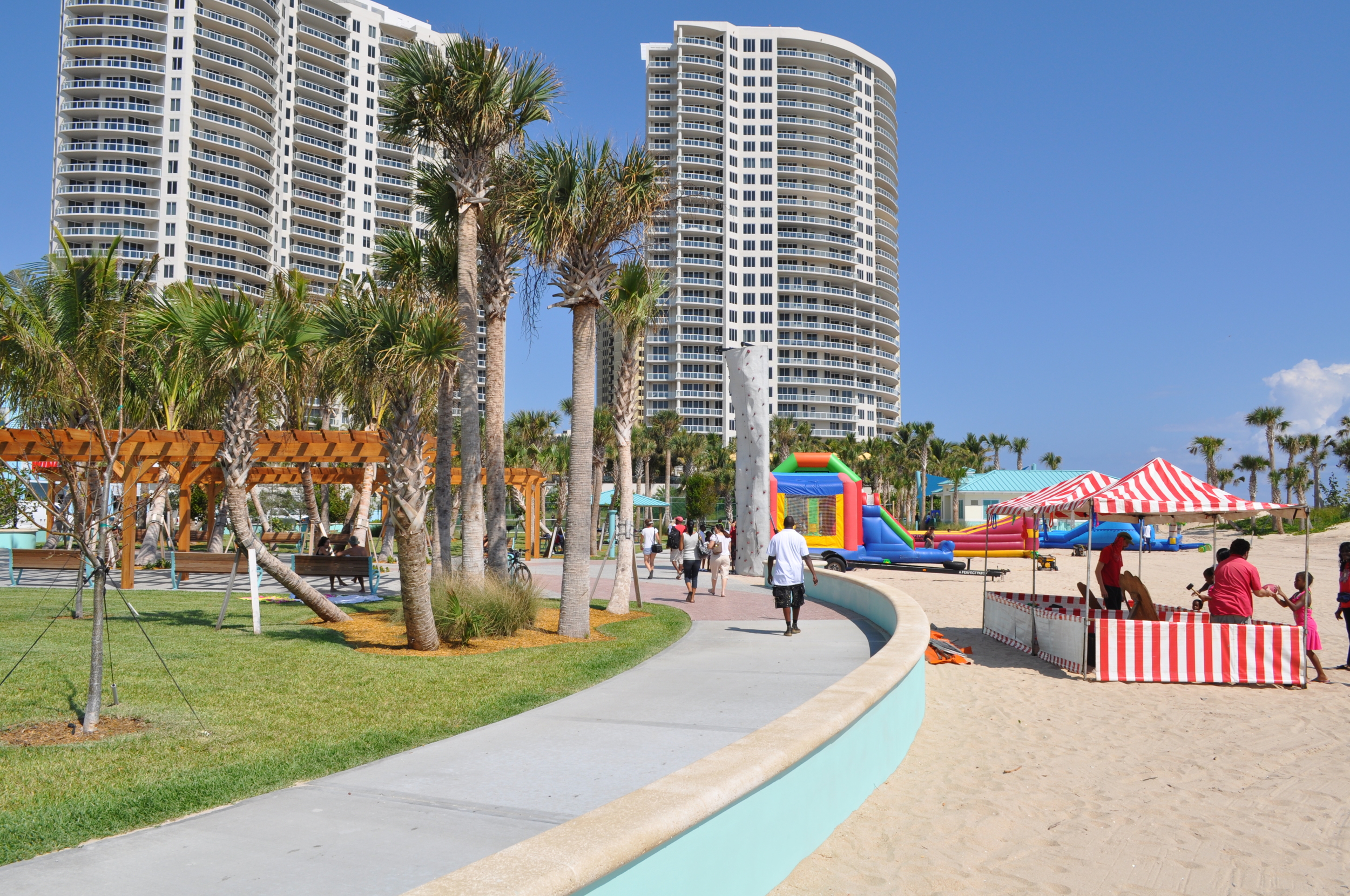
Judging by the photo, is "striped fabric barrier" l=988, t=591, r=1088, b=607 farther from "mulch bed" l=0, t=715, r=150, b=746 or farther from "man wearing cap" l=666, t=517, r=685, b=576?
"mulch bed" l=0, t=715, r=150, b=746

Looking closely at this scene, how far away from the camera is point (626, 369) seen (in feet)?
49.8

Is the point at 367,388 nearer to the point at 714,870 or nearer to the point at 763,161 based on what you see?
the point at 714,870

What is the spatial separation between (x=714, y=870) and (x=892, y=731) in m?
3.27

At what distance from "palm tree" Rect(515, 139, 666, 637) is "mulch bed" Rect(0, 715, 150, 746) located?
5729 millimetres

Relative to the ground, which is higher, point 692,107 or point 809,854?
point 692,107

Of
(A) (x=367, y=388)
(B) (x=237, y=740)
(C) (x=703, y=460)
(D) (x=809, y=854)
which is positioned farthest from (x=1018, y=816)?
(C) (x=703, y=460)

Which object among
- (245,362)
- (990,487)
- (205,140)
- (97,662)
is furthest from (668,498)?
(205,140)

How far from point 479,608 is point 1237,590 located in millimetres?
9111

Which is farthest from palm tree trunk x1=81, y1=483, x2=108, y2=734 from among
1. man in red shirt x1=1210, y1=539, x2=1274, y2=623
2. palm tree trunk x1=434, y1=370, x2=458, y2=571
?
man in red shirt x1=1210, y1=539, x2=1274, y2=623

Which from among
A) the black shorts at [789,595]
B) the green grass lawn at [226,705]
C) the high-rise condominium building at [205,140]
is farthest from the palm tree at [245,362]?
the high-rise condominium building at [205,140]

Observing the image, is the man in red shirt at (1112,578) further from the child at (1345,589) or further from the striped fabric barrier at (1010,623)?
the child at (1345,589)

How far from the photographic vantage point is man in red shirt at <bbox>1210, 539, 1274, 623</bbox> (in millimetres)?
10383

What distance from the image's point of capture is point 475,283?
12.6m

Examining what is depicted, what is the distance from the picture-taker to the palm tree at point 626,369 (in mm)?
14578
